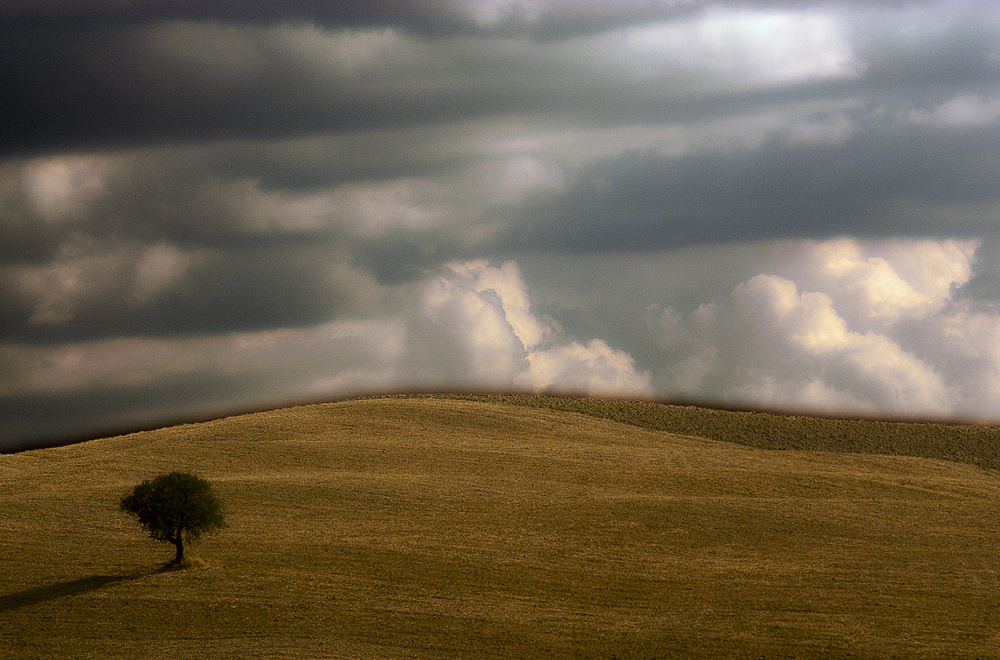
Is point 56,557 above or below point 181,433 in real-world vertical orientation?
below

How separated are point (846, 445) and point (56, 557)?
72.0 metres

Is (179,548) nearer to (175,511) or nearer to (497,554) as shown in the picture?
(175,511)

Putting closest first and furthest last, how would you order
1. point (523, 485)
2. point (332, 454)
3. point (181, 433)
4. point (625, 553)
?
point (625, 553)
point (523, 485)
point (332, 454)
point (181, 433)

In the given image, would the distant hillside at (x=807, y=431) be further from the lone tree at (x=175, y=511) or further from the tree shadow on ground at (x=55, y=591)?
the tree shadow on ground at (x=55, y=591)

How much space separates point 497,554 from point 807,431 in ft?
177

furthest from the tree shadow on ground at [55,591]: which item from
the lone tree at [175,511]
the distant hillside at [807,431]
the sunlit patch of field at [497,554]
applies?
the distant hillside at [807,431]

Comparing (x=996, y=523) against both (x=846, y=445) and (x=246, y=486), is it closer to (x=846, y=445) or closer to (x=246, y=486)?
(x=846, y=445)

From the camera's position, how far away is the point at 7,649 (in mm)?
45625

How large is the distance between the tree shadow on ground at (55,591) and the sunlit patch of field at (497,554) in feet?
0.54

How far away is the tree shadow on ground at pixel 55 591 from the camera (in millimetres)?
50188

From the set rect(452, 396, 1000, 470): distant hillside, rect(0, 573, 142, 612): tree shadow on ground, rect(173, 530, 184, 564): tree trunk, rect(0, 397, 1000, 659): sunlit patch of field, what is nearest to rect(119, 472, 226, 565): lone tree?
rect(173, 530, 184, 564): tree trunk

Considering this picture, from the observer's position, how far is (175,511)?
182 feet

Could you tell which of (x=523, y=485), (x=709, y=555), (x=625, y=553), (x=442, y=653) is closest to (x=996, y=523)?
(x=709, y=555)

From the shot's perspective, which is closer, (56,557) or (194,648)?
(194,648)
